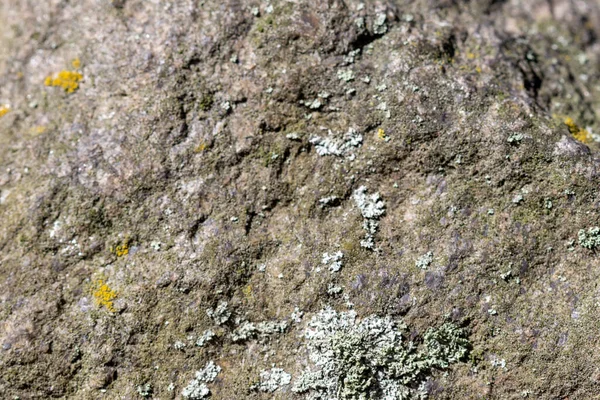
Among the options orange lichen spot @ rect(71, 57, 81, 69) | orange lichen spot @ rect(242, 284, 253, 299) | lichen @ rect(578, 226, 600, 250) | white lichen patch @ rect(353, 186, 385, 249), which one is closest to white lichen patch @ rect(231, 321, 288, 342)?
orange lichen spot @ rect(242, 284, 253, 299)

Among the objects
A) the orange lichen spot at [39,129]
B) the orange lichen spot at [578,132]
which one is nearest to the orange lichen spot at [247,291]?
the orange lichen spot at [39,129]

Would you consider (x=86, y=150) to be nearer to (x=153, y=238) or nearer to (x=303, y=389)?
(x=153, y=238)

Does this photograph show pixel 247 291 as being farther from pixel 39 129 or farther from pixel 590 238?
pixel 590 238

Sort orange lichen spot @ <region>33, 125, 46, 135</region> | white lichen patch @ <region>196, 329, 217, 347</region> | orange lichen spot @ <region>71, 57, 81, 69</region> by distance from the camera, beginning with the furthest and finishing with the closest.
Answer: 1. orange lichen spot @ <region>71, 57, 81, 69</region>
2. orange lichen spot @ <region>33, 125, 46, 135</region>
3. white lichen patch @ <region>196, 329, 217, 347</region>

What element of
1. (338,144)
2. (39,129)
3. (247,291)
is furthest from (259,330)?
(39,129)

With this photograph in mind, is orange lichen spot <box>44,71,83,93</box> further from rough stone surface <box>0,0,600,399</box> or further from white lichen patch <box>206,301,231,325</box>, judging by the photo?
white lichen patch <box>206,301,231,325</box>

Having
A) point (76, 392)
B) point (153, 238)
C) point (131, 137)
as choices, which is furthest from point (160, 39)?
point (76, 392)

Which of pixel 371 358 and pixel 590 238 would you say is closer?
pixel 371 358
